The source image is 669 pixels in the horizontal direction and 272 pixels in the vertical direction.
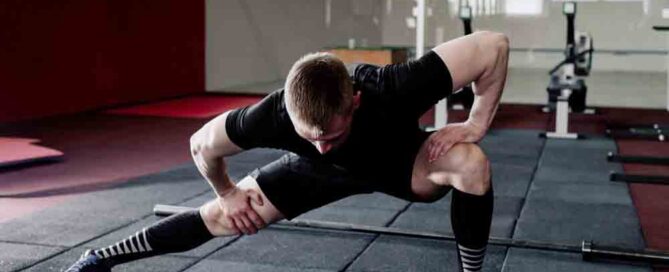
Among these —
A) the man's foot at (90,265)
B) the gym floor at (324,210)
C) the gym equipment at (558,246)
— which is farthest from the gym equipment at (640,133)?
the man's foot at (90,265)

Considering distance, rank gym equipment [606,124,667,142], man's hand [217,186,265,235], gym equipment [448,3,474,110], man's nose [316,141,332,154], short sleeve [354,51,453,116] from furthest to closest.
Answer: gym equipment [448,3,474,110] → gym equipment [606,124,667,142] → man's hand [217,186,265,235] → short sleeve [354,51,453,116] → man's nose [316,141,332,154]

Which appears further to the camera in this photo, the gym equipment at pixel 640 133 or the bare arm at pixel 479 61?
the gym equipment at pixel 640 133

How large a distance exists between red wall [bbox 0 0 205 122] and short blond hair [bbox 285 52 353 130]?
4.90 metres

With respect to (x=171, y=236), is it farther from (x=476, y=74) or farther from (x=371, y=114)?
(x=476, y=74)

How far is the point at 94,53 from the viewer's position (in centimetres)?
723

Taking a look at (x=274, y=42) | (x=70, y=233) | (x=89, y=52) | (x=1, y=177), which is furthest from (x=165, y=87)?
(x=70, y=233)

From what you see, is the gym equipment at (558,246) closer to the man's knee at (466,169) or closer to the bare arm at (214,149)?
the man's knee at (466,169)

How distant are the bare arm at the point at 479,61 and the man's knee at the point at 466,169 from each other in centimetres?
16

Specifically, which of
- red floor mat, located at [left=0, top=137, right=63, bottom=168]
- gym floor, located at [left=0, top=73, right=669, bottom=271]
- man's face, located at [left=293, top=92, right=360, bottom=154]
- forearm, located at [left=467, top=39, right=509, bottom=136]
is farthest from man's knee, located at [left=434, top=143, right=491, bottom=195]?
red floor mat, located at [left=0, top=137, right=63, bottom=168]

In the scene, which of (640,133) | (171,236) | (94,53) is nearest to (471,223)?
(171,236)

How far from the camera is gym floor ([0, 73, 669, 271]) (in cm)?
280

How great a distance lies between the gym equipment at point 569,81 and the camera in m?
5.98

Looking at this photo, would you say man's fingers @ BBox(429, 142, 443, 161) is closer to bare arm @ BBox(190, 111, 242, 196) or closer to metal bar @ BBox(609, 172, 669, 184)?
bare arm @ BBox(190, 111, 242, 196)

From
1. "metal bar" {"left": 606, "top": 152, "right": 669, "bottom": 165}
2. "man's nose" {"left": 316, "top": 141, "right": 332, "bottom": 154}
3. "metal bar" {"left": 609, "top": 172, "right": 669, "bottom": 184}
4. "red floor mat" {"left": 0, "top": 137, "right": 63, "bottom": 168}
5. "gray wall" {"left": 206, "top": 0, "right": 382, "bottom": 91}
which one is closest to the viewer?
"man's nose" {"left": 316, "top": 141, "right": 332, "bottom": 154}
